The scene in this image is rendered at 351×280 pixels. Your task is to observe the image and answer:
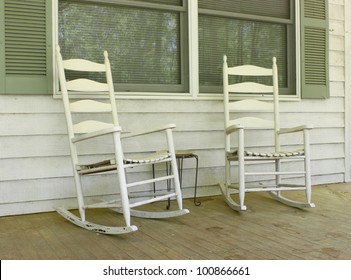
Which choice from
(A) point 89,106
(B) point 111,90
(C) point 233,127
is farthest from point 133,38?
(C) point 233,127

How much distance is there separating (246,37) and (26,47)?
1.73 metres

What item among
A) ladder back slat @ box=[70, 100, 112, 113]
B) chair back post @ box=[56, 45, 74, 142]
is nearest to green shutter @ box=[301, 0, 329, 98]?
ladder back slat @ box=[70, 100, 112, 113]

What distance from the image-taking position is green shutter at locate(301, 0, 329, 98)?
355 centimetres

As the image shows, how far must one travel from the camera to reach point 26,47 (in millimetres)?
2639

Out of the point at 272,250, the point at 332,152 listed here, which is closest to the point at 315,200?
the point at 332,152

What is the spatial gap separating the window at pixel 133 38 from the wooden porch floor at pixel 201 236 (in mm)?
996

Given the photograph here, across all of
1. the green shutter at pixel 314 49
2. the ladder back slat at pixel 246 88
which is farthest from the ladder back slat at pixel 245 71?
the green shutter at pixel 314 49

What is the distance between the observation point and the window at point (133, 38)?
284cm

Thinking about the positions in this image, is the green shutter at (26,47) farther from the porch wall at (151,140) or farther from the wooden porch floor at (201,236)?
the wooden porch floor at (201,236)

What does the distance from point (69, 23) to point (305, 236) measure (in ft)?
6.61

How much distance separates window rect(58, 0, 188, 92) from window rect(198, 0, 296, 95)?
20 centimetres

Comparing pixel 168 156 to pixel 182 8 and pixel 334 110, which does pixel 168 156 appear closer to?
pixel 182 8

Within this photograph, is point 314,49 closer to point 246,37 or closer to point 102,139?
point 246,37

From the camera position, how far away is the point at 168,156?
2.40m
